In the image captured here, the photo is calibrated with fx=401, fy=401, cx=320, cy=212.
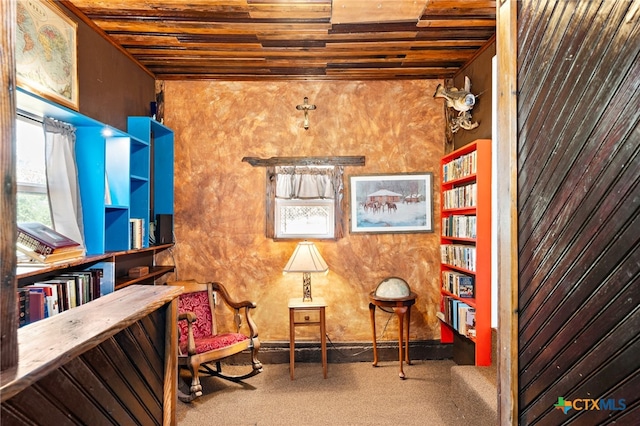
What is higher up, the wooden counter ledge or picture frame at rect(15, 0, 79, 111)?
picture frame at rect(15, 0, 79, 111)

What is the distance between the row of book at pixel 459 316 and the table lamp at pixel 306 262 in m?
1.17

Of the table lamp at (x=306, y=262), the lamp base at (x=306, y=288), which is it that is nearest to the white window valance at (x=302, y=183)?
the table lamp at (x=306, y=262)

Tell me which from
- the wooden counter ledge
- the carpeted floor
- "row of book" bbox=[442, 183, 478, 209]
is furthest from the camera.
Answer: "row of book" bbox=[442, 183, 478, 209]

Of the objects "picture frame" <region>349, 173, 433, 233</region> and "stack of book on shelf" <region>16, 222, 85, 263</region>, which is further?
"picture frame" <region>349, 173, 433, 233</region>

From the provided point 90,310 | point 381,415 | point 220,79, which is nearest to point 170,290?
point 90,310

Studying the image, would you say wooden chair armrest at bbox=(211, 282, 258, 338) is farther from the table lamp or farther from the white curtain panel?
the white curtain panel

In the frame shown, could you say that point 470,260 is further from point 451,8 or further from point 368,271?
point 451,8

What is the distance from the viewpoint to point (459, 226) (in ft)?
11.5

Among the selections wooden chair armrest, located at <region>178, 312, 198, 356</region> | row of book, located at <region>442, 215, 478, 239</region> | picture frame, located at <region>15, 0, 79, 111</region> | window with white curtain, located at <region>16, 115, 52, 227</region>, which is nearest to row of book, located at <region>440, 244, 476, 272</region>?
Result: row of book, located at <region>442, 215, 478, 239</region>

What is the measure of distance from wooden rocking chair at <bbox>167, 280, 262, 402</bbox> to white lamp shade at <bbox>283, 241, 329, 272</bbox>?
0.54 meters

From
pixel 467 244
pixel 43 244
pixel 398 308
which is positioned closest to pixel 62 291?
pixel 43 244

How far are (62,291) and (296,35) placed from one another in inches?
95.5

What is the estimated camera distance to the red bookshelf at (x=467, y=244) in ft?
10.1

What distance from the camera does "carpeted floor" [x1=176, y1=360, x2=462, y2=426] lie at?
291 centimetres
